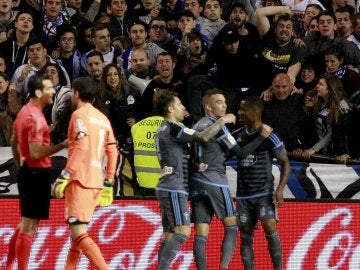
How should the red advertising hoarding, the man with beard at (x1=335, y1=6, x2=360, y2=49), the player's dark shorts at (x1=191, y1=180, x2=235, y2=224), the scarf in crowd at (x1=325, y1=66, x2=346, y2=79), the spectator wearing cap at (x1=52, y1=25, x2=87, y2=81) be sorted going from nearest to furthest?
the player's dark shorts at (x1=191, y1=180, x2=235, y2=224) < the red advertising hoarding < the scarf in crowd at (x1=325, y1=66, x2=346, y2=79) < the spectator wearing cap at (x1=52, y1=25, x2=87, y2=81) < the man with beard at (x1=335, y1=6, x2=360, y2=49)

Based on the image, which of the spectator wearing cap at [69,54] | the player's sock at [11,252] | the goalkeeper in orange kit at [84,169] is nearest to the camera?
the goalkeeper in orange kit at [84,169]

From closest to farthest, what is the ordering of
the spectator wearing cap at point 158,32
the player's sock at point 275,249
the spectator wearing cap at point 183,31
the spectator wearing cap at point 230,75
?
the player's sock at point 275,249, the spectator wearing cap at point 230,75, the spectator wearing cap at point 183,31, the spectator wearing cap at point 158,32

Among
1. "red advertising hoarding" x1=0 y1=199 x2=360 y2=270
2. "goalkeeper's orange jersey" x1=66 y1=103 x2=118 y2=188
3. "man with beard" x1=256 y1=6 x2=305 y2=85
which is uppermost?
"man with beard" x1=256 y1=6 x2=305 y2=85

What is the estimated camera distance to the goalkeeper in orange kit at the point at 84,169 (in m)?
11.0

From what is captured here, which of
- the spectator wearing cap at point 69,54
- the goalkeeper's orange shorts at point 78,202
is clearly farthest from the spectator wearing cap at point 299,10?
the goalkeeper's orange shorts at point 78,202

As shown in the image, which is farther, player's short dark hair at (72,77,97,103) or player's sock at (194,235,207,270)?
player's sock at (194,235,207,270)

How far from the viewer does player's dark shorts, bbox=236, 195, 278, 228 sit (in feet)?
40.1

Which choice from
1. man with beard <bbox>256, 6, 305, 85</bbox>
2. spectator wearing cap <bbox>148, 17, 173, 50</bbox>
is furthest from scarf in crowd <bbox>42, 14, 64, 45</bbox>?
man with beard <bbox>256, 6, 305, 85</bbox>

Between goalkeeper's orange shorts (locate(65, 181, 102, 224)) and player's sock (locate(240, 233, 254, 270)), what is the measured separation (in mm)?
2013

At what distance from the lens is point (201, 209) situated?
477 inches

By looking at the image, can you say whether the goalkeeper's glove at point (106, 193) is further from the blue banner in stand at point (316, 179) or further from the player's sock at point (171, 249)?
the blue banner in stand at point (316, 179)

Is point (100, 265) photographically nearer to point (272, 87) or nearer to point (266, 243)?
point (266, 243)

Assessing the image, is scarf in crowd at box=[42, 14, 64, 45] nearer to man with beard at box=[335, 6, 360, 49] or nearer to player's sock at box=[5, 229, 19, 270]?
man with beard at box=[335, 6, 360, 49]

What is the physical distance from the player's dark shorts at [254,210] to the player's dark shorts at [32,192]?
2199 millimetres
